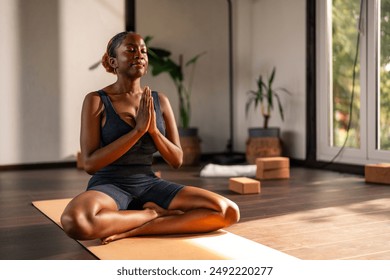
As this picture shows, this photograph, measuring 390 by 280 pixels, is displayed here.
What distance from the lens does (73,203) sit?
6.56 feet

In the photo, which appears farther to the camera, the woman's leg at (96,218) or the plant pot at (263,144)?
the plant pot at (263,144)

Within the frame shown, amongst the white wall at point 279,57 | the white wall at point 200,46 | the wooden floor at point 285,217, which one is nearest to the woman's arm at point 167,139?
the wooden floor at point 285,217

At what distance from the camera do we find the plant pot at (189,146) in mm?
5156

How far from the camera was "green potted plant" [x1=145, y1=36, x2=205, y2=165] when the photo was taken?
5.17 m

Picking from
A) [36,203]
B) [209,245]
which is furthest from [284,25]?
[209,245]

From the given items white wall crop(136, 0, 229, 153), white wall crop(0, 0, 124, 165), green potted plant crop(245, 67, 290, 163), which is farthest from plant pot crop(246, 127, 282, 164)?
white wall crop(0, 0, 124, 165)

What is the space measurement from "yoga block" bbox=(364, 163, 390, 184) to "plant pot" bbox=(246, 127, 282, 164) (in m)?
1.28

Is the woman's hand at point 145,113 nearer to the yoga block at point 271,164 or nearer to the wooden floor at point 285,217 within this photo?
the wooden floor at point 285,217

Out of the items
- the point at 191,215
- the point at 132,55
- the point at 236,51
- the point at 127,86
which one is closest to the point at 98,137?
the point at 127,86

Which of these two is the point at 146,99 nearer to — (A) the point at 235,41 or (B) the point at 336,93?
(B) the point at 336,93

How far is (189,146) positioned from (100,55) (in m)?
1.27

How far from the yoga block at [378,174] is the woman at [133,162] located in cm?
191

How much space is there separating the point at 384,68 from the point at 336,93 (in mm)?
592

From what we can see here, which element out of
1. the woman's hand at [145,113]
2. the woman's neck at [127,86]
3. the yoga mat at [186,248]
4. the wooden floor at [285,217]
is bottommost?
the wooden floor at [285,217]
